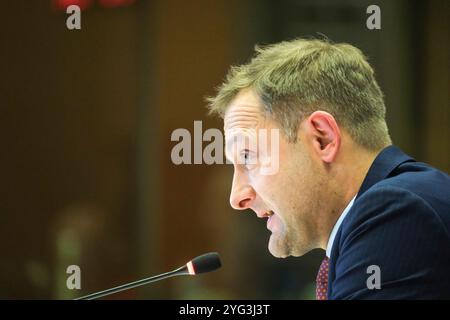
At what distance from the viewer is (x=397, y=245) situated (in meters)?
1.49

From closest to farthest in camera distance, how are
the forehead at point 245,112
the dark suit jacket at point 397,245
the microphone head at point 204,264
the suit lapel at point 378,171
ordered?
the dark suit jacket at point 397,245 < the suit lapel at point 378,171 < the microphone head at point 204,264 < the forehead at point 245,112

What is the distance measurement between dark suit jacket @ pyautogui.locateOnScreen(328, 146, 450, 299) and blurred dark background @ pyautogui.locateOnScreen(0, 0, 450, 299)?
1101mm

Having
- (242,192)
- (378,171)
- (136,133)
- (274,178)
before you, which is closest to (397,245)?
(378,171)

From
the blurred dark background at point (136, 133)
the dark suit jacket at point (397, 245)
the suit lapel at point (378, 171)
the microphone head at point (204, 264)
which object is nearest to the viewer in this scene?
the dark suit jacket at point (397, 245)

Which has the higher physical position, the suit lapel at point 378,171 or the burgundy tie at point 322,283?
the suit lapel at point 378,171

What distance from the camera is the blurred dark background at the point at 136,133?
8.63 feet

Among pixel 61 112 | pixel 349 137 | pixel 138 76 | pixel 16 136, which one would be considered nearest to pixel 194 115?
pixel 138 76

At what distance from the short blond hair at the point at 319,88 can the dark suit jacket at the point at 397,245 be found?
0.32 metres

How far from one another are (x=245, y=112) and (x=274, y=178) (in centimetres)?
21

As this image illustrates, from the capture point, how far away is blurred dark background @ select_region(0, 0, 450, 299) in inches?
104

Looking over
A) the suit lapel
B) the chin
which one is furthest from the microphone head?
the suit lapel

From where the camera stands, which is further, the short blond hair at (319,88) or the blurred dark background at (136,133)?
the blurred dark background at (136,133)

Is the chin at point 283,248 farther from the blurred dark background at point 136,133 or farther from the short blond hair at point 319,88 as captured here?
the blurred dark background at point 136,133

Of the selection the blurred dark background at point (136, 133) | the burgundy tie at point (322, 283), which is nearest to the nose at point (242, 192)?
the burgundy tie at point (322, 283)
